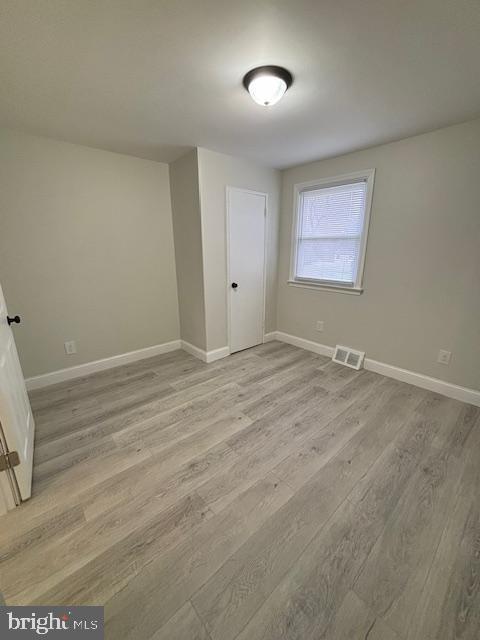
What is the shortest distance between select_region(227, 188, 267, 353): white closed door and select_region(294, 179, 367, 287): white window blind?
55cm

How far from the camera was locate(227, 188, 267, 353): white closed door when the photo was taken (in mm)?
3072

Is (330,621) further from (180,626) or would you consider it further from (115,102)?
(115,102)

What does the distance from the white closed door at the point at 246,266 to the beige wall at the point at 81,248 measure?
839mm

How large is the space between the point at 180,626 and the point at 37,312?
8.74ft

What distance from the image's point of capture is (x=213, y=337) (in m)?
3.19

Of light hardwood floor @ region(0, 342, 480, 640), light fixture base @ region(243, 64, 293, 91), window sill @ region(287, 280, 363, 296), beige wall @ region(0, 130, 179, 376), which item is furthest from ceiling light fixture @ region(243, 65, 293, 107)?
light hardwood floor @ region(0, 342, 480, 640)

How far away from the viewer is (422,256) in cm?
243

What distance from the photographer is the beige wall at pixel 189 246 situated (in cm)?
279

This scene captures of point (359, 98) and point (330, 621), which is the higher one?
point (359, 98)

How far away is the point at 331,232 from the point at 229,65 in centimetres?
207

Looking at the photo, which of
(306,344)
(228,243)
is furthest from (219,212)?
(306,344)

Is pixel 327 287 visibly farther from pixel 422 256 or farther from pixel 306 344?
pixel 422 256

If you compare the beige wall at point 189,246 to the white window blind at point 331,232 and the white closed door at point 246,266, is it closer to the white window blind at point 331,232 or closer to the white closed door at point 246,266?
the white closed door at point 246,266

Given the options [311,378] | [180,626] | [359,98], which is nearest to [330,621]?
[180,626]
